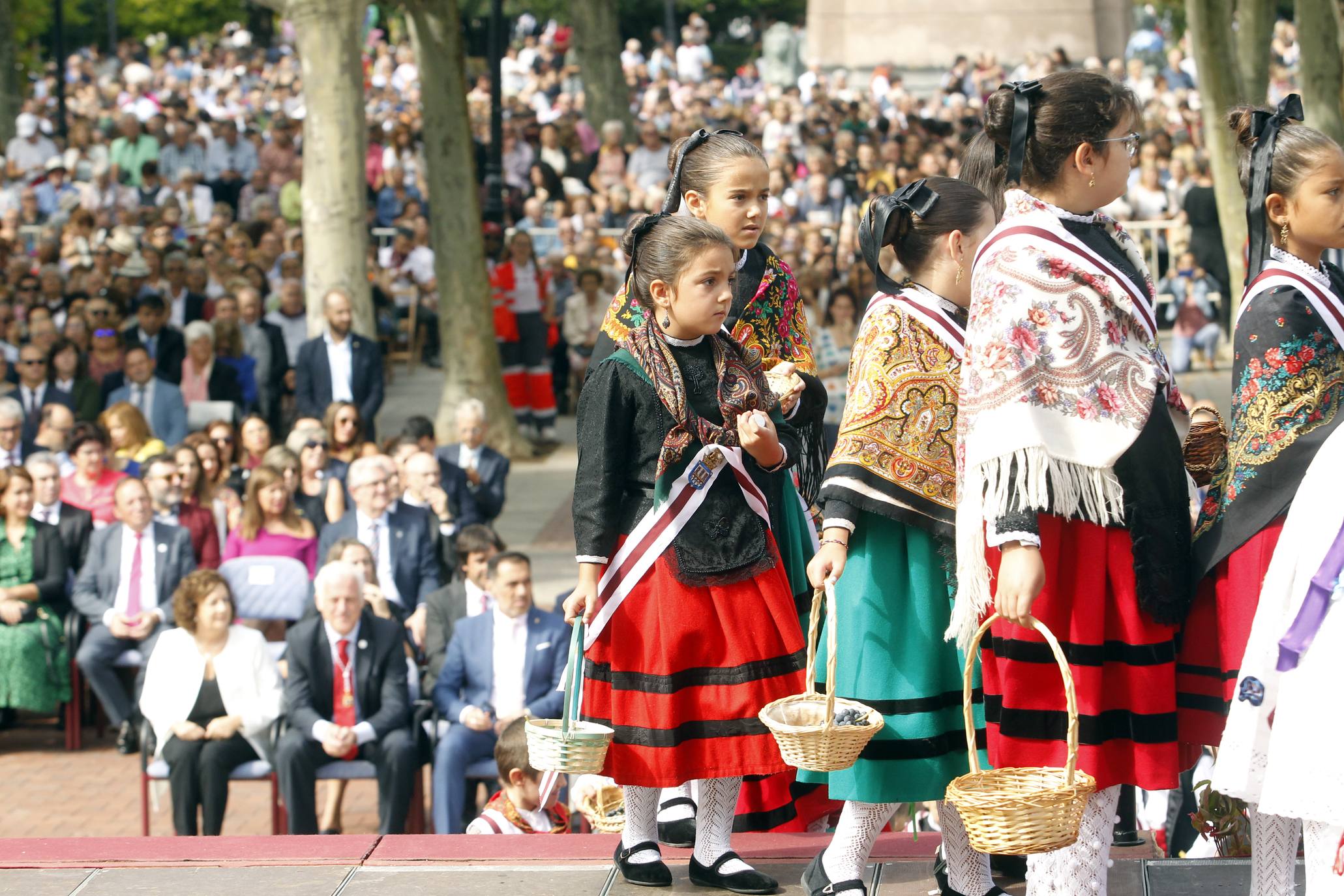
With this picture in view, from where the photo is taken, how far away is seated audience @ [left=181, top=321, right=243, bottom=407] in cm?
1420

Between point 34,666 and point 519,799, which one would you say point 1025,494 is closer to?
point 519,799

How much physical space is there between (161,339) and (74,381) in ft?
3.12

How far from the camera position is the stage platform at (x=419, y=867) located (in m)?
4.62

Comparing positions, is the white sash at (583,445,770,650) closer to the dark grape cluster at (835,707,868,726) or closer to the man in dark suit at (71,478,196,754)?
the dark grape cluster at (835,707,868,726)

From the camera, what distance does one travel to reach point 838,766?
157 inches

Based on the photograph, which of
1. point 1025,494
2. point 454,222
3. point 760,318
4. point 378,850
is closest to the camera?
point 1025,494

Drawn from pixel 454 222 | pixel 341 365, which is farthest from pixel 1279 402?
pixel 454 222

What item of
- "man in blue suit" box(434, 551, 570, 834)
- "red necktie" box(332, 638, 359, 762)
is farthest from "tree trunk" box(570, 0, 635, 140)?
"red necktie" box(332, 638, 359, 762)

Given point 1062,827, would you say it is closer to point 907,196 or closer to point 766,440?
point 766,440

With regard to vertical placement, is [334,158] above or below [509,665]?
above

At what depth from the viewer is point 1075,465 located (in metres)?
3.80

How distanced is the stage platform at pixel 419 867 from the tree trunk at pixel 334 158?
8862 millimetres

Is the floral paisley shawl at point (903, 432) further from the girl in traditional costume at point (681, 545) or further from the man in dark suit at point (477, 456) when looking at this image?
the man in dark suit at point (477, 456)

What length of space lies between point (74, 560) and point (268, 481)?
113cm
